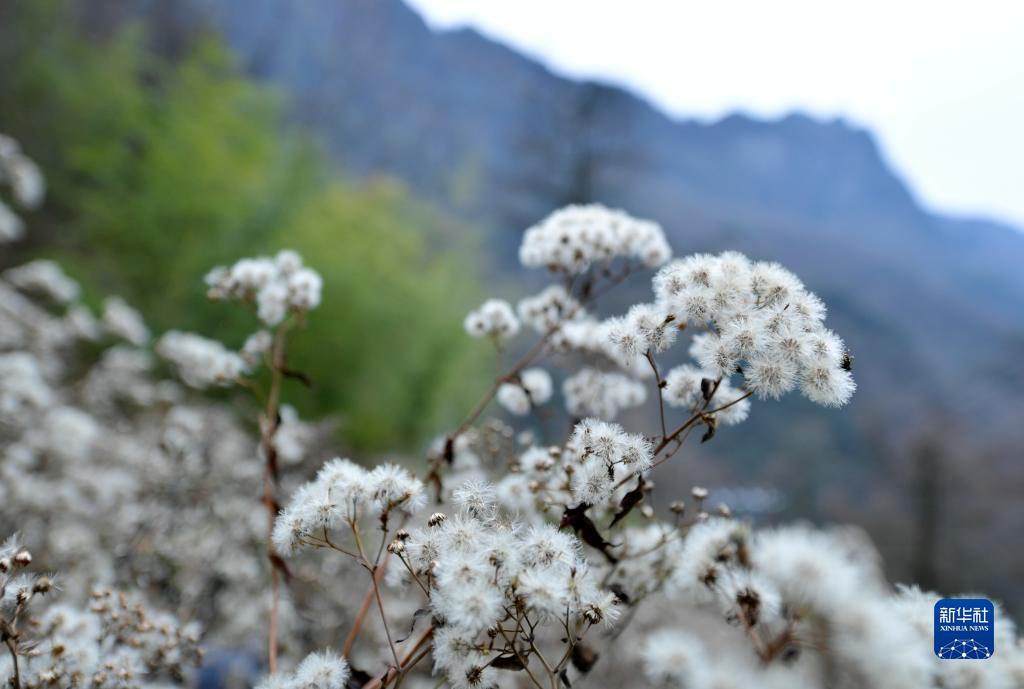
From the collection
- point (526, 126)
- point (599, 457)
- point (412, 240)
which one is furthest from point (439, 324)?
point (599, 457)

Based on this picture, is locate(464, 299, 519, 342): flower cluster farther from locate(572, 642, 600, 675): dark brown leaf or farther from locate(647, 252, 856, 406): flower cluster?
locate(572, 642, 600, 675): dark brown leaf

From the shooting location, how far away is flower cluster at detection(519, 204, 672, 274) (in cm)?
124

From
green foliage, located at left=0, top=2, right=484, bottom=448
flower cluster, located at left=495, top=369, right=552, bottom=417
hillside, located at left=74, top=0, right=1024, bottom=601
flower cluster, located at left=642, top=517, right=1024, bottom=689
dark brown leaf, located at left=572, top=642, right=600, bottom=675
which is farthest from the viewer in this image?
hillside, located at left=74, top=0, right=1024, bottom=601

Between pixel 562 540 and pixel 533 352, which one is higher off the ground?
pixel 533 352

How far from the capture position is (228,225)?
5281 millimetres

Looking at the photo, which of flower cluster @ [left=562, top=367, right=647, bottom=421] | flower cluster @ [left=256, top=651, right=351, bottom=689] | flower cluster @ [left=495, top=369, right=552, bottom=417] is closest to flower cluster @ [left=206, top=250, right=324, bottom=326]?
flower cluster @ [left=495, top=369, right=552, bottom=417]

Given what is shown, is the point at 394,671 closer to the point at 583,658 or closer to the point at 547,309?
the point at 583,658

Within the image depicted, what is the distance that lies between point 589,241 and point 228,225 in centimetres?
481

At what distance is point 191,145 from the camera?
560 cm

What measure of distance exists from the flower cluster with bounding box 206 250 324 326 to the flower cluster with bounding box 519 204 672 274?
1.44 feet

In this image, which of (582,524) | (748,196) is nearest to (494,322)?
(582,524)

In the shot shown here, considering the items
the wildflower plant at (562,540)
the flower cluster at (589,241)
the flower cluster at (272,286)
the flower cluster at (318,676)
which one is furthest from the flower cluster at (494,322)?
the flower cluster at (318,676)

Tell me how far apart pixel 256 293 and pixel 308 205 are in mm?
5263

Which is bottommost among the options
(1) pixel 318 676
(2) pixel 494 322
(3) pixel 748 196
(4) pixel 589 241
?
(1) pixel 318 676
